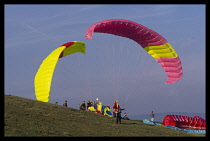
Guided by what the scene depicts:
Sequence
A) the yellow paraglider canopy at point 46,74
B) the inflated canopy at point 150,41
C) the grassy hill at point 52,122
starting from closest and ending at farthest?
the grassy hill at point 52,122, the inflated canopy at point 150,41, the yellow paraglider canopy at point 46,74

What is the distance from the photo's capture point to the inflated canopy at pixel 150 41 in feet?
93.6

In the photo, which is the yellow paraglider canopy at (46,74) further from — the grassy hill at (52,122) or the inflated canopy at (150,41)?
the inflated canopy at (150,41)

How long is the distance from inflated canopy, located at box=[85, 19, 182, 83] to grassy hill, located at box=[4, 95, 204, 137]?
711 centimetres

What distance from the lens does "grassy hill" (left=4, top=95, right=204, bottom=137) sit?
21.4 m

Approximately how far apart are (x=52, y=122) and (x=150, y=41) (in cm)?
1215

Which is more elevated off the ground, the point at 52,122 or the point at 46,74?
the point at 46,74

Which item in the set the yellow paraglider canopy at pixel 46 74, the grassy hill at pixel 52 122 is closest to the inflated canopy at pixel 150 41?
the yellow paraglider canopy at pixel 46 74

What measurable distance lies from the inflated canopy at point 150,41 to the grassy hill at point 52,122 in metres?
7.11

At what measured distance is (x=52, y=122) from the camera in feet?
80.3

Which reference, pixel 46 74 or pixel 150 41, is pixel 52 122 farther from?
pixel 150 41

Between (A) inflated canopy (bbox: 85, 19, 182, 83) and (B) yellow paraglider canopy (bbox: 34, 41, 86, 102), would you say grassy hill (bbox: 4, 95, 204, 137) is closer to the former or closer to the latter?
(B) yellow paraglider canopy (bbox: 34, 41, 86, 102)

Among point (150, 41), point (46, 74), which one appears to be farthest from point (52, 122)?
point (150, 41)
